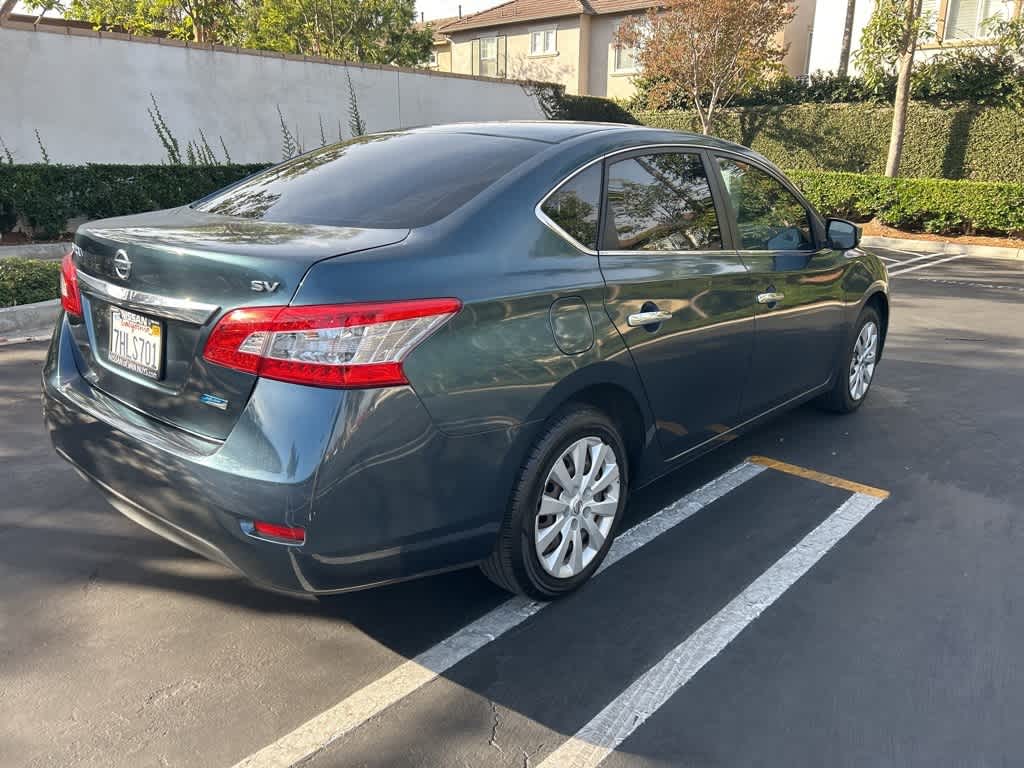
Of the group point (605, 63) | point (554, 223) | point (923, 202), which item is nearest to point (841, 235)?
point (554, 223)

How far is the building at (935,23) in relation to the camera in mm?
18422

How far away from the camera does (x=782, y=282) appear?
3.97 m

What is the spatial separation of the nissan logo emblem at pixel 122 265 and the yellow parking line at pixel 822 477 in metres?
3.25

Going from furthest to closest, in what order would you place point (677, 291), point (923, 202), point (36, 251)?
point (923, 202), point (36, 251), point (677, 291)

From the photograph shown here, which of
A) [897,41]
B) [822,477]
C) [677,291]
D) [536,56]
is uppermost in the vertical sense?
[536,56]

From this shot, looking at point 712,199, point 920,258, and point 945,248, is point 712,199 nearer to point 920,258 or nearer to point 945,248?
point 920,258

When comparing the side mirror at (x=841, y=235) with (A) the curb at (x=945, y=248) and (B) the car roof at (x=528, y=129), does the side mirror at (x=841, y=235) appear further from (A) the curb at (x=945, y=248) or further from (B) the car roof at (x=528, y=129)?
(A) the curb at (x=945, y=248)

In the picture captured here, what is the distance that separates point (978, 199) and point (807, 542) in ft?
44.3

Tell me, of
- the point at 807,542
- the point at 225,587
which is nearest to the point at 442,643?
the point at 225,587

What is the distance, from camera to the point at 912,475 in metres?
4.34

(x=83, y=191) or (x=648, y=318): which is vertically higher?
(x=648, y=318)

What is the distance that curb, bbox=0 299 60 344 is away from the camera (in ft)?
21.8

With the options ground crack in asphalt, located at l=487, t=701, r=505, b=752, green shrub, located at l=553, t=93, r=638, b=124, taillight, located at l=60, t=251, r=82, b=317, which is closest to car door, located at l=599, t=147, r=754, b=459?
ground crack in asphalt, located at l=487, t=701, r=505, b=752

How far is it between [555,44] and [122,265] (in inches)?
1299
